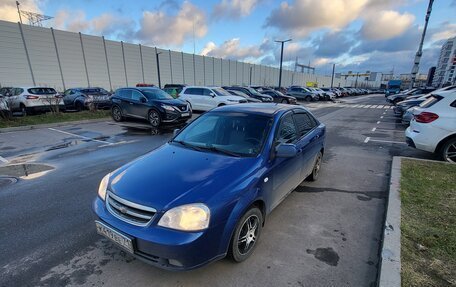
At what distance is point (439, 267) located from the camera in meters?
2.57

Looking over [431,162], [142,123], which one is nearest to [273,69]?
[142,123]

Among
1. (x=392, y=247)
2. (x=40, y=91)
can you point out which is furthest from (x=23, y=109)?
(x=392, y=247)

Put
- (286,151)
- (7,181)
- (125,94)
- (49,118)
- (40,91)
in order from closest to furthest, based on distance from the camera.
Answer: (286,151), (7,181), (49,118), (125,94), (40,91)

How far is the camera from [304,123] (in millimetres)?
4559

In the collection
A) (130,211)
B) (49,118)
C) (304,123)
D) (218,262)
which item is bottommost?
(49,118)

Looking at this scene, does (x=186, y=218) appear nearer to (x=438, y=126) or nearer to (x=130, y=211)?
(x=130, y=211)

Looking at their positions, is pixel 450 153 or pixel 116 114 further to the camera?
pixel 116 114

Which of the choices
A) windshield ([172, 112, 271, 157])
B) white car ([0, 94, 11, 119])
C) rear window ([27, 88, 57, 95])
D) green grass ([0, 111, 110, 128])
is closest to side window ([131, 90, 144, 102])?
green grass ([0, 111, 110, 128])

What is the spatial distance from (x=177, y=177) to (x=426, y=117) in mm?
6465

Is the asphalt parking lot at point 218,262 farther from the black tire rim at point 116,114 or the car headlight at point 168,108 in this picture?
the black tire rim at point 116,114

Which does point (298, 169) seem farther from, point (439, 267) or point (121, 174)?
point (121, 174)

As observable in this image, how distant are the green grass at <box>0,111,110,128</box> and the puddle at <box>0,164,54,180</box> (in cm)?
630

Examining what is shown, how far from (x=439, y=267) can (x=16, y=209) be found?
5.62m

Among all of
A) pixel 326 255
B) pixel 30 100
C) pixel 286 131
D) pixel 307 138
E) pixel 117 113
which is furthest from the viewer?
pixel 30 100
